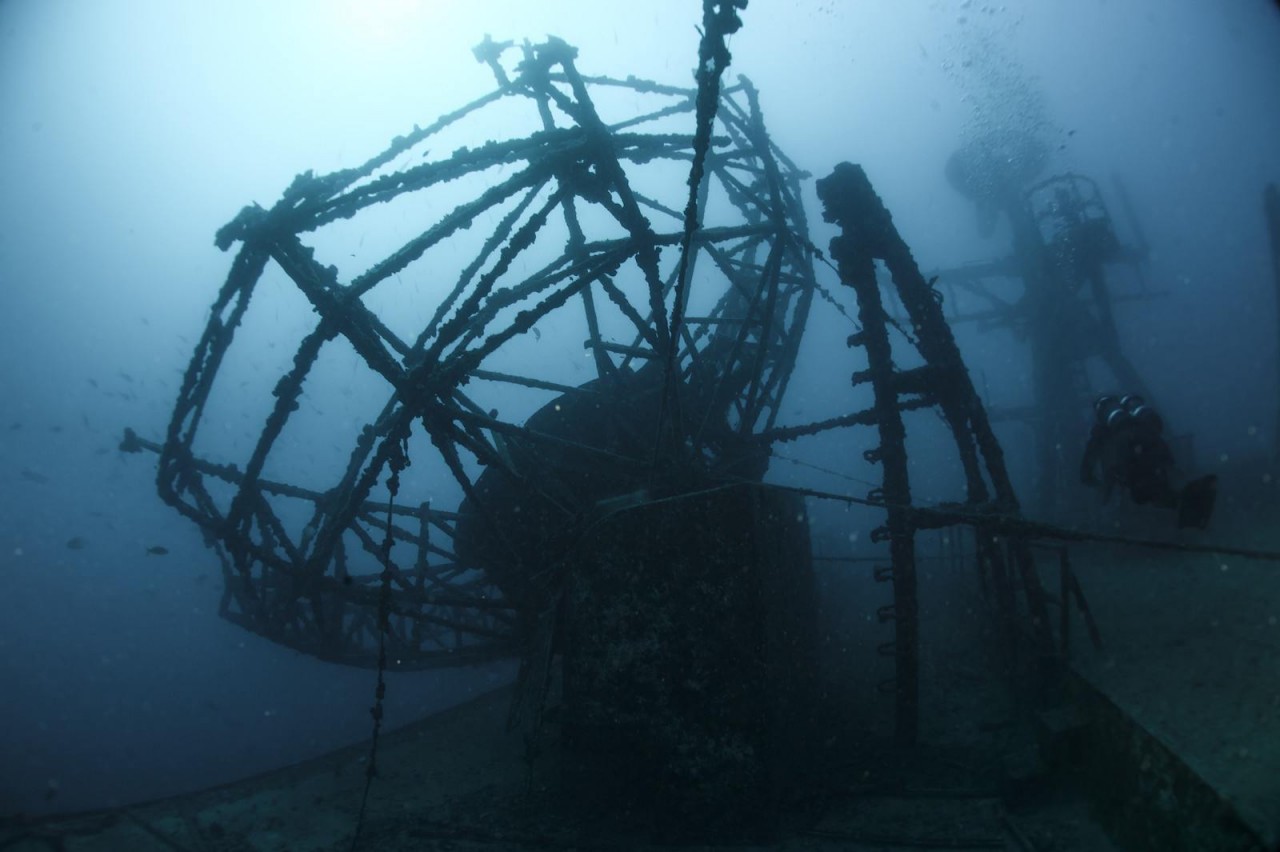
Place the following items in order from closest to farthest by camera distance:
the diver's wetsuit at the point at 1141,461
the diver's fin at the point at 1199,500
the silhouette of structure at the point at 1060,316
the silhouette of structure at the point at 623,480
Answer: the silhouette of structure at the point at 623,480, the diver's fin at the point at 1199,500, the diver's wetsuit at the point at 1141,461, the silhouette of structure at the point at 1060,316

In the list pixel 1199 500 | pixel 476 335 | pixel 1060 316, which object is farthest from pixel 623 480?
pixel 1060 316

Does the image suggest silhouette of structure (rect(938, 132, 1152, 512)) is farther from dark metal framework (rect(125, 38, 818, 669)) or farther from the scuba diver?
dark metal framework (rect(125, 38, 818, 669))

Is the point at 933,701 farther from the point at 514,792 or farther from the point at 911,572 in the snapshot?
the point at 514,792

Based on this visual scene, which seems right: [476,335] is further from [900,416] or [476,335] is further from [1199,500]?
[1199,500]

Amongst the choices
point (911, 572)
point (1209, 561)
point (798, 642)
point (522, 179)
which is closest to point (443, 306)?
point (522, 179)

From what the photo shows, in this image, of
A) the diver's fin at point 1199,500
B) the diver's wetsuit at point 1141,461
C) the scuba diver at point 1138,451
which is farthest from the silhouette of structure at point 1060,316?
the diver's fin at point 1199,500

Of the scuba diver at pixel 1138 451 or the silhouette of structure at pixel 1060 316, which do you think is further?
the silhouette of structure at pixel 1060 316

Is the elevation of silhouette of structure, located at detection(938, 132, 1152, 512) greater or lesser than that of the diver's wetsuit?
greater

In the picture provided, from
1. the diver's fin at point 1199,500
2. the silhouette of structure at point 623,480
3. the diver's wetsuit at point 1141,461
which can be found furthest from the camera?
the diver's wetsuit at point 1141,461

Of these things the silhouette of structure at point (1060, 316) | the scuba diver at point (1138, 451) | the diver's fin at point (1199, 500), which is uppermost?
the silhouette of structure at point (1060, 316)

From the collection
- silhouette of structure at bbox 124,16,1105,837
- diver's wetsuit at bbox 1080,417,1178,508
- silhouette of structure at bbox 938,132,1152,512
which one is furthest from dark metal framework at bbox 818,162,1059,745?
silhouette of structure at bbox 938,132,1152,512

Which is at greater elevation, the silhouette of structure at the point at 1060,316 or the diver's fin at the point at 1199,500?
the silhouette of structure at the point at 1060,316

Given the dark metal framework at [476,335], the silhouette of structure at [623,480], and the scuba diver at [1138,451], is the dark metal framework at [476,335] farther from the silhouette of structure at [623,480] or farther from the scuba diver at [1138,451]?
the scuba diver at [1138,451]

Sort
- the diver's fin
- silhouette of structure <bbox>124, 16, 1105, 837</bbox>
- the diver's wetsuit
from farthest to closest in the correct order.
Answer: the diver's wetsuit → the diver's fin → silhouette of structure <bbox>124, 16, 1105, 837</bbox>
